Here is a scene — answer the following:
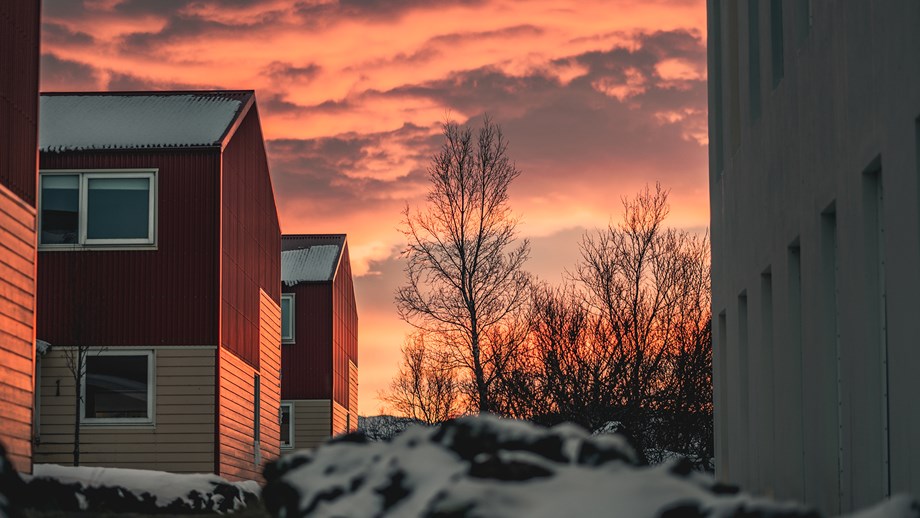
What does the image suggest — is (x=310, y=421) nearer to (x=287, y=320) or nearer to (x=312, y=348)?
(x=312, y=348)

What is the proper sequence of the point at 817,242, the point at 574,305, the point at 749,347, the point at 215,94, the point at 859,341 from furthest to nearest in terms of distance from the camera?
the point at 574,305 < the point at 215,94 < the point at 749,347 < the point at 817,242 < the point at 859,341

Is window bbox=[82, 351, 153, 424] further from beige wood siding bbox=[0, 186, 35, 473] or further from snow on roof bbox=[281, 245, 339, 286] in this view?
snow on roof bbox=[281, 245, 339, 286]

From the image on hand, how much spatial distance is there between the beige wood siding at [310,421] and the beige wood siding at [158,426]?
20401 millimetres

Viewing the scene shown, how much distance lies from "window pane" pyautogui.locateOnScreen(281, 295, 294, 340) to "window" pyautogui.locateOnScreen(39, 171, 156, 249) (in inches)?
829

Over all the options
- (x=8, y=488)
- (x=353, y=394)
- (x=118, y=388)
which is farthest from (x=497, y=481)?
(x=353, y=394)

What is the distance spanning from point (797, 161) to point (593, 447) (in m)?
10.5

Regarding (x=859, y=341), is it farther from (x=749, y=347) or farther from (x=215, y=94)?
(x=215, y=94)

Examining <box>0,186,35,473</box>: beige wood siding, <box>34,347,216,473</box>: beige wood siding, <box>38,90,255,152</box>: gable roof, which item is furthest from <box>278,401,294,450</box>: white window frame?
<box>0,186,35,473</box>: beige wood siding

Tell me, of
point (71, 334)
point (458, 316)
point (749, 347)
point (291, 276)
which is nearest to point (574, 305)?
point (458, 316)

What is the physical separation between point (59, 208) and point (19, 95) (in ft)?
30.2

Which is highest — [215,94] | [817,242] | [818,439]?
[215,94]

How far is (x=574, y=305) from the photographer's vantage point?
41.1 metres

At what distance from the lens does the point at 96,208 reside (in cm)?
2656

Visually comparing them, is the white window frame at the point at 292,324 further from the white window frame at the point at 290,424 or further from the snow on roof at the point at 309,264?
the white window frame at the point at 290,424
